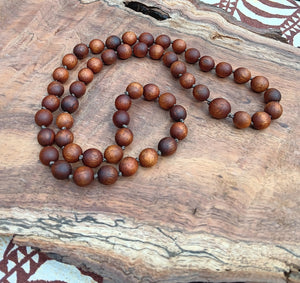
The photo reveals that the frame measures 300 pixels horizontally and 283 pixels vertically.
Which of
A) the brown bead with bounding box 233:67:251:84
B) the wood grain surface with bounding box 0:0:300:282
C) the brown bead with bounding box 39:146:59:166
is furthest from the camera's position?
the brown bead with bounding box 233:67:251:84

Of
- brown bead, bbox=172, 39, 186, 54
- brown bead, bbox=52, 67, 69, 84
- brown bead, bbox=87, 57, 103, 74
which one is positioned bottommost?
brown bead, bbox=52, 67, 69, 84

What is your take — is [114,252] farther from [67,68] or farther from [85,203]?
[67,68]

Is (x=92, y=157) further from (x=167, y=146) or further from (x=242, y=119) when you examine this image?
(x=242, y=119)

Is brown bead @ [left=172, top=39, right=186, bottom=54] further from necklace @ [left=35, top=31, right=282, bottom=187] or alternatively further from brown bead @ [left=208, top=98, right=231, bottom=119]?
brown bead @ [left=208, top=98, right=231, bottom=119]

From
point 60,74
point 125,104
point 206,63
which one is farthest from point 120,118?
point 206,63

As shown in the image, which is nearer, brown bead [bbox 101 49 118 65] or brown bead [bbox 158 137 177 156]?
brown bead [bbox 158 137 177 156]

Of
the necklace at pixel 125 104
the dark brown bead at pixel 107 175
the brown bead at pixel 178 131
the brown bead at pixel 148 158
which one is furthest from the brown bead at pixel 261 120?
the dark brown bead at pixel 107 175

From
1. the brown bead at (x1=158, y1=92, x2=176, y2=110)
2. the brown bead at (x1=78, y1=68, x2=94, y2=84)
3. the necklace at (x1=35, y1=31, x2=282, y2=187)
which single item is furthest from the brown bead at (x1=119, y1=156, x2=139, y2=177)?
the brown bead at (x1=78, y1=68, x2=94, y2=84)
